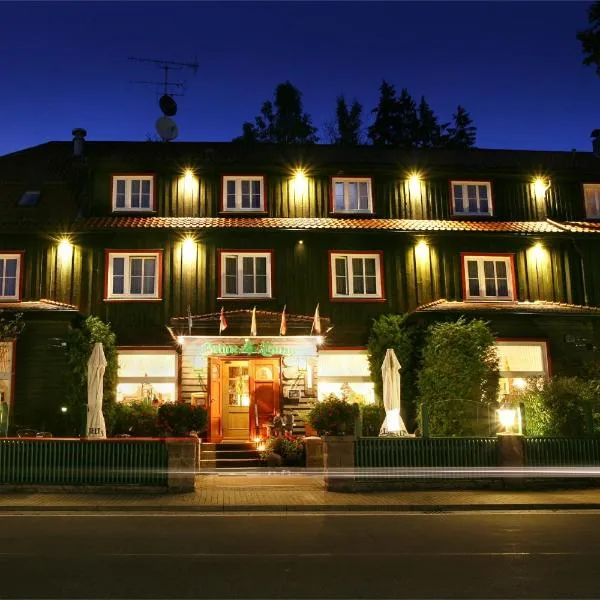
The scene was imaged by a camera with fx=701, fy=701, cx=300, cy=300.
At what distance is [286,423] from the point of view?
21125 millimetres

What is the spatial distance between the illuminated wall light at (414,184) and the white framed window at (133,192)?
29.9 feet

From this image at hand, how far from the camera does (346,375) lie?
2281 centimetres

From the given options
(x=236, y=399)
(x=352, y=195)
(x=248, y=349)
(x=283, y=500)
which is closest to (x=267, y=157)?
(x=352, y=195)

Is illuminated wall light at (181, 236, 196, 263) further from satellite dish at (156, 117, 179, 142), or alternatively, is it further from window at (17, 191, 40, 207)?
satellite dish at (156, 117, 179, 142)

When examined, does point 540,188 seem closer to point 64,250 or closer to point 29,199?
point 64,250

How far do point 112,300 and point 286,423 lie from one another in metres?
6.85

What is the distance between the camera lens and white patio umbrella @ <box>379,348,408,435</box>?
1925 cm

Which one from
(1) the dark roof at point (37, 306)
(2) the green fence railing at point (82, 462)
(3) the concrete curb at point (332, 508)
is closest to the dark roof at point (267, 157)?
(1) the dark roof at point (37, 306)

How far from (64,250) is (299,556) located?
660 inches

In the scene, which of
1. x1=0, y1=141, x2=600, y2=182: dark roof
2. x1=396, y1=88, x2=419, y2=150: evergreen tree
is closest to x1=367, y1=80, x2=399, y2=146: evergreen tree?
x1=396, y1=88, x2=419, y2=150: evergreen tree

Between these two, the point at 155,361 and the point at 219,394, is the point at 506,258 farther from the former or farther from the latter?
the point at 155,361

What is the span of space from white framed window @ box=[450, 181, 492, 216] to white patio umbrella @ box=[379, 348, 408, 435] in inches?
313

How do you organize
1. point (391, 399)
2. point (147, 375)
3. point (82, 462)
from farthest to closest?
point (147, 375) < point (391, 399) < point (82, 462)

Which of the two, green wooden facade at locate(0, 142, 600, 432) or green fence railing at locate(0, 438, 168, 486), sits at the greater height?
green wooden facade at locate(0, 142, 600, 432)
